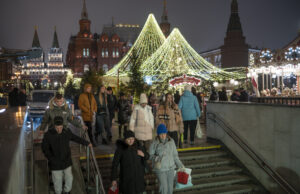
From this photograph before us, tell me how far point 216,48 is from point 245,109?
11236 centimetres

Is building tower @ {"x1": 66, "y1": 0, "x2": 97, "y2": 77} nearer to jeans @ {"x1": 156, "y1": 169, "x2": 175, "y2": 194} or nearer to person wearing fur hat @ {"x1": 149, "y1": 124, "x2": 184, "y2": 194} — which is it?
person wearing fur hat @ {"x1": 149, "y1": 124, "x2": 184, "y2": 194}

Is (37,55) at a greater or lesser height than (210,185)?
greater

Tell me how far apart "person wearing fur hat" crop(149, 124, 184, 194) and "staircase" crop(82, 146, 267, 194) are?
158 centimetres

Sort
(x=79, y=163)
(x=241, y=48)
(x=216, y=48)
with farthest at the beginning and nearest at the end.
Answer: (x=216, y=48), (x=241, y=48), (x=79, y=163)

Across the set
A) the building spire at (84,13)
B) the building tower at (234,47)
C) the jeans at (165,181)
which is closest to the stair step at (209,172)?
the jeans at (165,181)

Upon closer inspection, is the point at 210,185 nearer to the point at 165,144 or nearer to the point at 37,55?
the point at 165,144

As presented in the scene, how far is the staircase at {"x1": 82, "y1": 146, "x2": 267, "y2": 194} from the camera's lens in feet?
24.6

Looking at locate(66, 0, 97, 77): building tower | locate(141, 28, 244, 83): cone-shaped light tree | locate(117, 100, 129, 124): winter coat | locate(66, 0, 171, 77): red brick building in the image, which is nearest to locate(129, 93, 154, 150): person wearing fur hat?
locate(117, 100, 129, 124): winter coat

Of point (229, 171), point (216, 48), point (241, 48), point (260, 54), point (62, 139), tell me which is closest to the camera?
point (62, 139)

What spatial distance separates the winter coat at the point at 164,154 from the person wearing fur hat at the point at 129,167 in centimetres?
52

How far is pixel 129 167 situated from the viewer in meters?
5.08

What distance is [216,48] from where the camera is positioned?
116938mm

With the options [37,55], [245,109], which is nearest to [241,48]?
[37,55]

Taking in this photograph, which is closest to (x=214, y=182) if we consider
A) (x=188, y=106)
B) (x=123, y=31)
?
(x=188, y=106)
